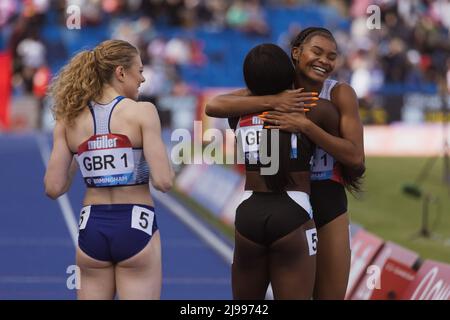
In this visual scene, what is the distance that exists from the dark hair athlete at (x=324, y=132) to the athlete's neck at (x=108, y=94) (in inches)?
21.7

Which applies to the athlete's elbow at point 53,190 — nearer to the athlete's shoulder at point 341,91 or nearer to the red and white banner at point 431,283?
the athlete's shoulder at point 341,91

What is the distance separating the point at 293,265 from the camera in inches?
224

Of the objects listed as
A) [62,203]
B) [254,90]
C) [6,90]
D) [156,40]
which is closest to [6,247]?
[62,203]

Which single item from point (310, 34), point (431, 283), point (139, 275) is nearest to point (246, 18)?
point (431, 283)

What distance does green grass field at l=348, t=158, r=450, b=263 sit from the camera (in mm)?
13459

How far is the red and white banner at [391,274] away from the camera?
322 inches

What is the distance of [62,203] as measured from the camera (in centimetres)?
1620

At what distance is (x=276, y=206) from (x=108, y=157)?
2.98 ft

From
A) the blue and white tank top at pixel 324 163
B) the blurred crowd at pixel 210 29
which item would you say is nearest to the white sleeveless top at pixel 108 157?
the blue and white tank top at pixel 324 163

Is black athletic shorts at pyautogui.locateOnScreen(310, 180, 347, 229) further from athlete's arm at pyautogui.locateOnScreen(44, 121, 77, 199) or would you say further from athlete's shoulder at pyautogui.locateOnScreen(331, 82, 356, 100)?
athlete's arm at pyautogui.locateOnScreen(44, 121, 77, 199)

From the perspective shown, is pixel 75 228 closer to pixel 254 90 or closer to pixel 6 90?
pixel 254 90

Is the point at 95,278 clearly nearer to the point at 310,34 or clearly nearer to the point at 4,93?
the point at 310,34
